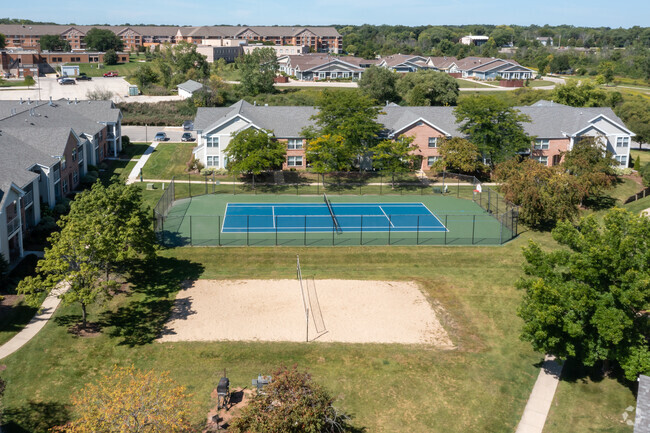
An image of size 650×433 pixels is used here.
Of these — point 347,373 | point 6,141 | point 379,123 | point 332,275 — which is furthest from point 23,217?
point 379,123

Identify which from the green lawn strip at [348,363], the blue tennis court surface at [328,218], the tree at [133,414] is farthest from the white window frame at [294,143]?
the tree at [133,414]

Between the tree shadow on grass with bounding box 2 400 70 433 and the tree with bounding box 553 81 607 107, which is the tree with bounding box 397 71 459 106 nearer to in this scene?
the tree with bounding box 553 81 607 107

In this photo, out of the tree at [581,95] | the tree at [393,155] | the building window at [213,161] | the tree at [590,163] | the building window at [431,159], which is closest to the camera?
the tree at [590,163]

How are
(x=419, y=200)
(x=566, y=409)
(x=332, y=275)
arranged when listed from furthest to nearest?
(x=419, y=200) < (x=332, y=275) < (x=566, y=409)

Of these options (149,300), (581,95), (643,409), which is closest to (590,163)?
(581,95)

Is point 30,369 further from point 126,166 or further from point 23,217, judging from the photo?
point 126,166

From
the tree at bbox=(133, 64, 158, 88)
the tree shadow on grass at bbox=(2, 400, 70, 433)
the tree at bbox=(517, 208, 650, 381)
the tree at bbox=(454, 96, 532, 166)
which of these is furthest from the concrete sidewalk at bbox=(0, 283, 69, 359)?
the tree at bbox=(133, 64, 158, 88)

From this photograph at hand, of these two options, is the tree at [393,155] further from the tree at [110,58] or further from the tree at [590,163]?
the tree at [110,58]

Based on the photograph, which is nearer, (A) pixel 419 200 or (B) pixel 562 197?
(B) pixel 562 197
